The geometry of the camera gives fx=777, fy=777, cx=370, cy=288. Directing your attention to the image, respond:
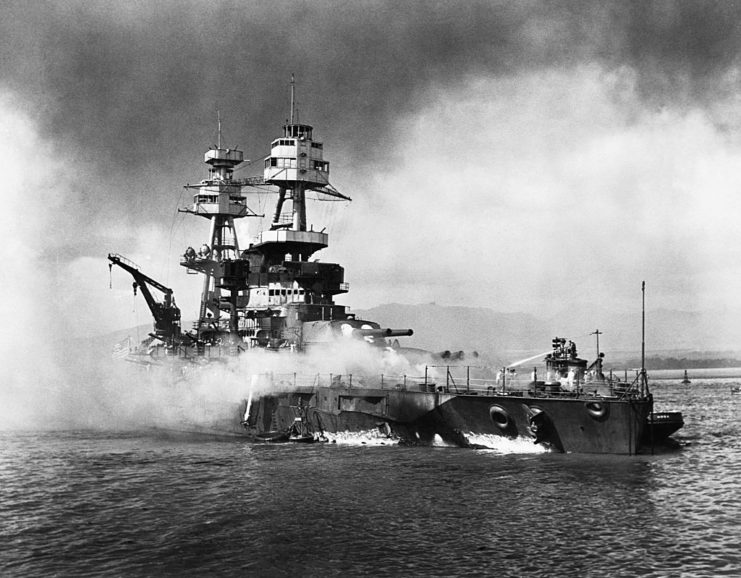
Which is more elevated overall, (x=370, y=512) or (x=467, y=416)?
(x=467, y=416)

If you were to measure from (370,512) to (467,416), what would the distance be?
15.0 meters

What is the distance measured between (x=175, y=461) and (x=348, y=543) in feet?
67.1

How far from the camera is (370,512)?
31.3 metres

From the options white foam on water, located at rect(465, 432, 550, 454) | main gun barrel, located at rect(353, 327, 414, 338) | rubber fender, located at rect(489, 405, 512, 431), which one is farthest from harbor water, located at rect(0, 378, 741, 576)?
main gun barrel, located at rect(353, 327, 414, 338)

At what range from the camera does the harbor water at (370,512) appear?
25000 millimetres

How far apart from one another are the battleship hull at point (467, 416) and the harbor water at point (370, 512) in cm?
106

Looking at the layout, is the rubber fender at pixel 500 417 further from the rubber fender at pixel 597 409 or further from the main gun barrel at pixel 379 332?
the main gun barrel at pixel 379 332

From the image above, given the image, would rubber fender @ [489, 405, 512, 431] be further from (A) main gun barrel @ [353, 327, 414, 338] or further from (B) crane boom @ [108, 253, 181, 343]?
(B) crane boom @ [108, 253, 181, 343]

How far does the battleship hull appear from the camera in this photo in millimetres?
41625

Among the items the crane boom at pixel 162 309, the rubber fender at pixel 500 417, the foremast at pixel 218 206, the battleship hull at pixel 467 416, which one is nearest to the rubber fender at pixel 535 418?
the battleship hull at pixel 467 416

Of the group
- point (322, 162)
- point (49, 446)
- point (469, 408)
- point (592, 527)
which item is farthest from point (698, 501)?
point (322, 162)

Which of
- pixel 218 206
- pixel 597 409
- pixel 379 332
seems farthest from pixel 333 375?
pixel 218 206

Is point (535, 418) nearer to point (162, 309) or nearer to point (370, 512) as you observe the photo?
point (370, 512)

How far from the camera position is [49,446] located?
171 ft
